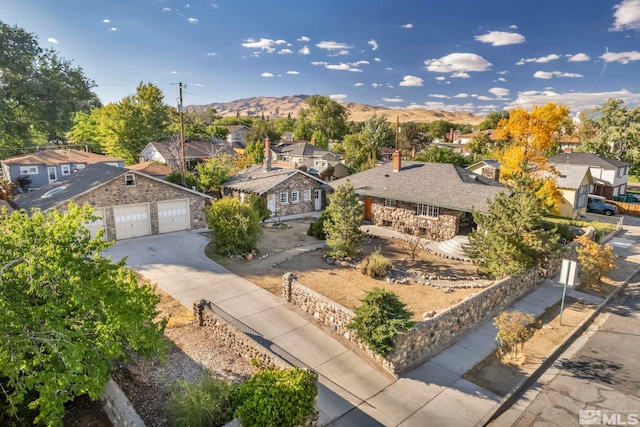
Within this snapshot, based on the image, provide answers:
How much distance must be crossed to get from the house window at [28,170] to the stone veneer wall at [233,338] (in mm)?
38011

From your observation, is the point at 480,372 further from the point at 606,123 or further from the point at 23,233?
the point at 606,123

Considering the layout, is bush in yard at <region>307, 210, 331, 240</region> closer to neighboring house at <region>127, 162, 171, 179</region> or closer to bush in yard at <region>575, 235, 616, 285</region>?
bush in yard at <region>575, 235, 616, 285</region>

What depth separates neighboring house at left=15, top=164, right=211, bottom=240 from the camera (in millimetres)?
21922

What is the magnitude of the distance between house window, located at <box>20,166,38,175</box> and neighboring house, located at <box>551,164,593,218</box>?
169ft

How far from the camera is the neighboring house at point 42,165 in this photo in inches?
1538

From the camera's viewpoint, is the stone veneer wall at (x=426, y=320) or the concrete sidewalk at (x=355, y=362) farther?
the stone veneer wall at (x=426, y=320)

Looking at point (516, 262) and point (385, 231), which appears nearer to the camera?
point (516, 262)

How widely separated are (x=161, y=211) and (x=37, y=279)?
18351mm

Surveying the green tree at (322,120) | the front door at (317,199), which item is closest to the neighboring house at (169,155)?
the front door at (317,199)

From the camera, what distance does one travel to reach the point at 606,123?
5444 centimetres

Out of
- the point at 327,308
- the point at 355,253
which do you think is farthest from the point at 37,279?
the point at 355,253

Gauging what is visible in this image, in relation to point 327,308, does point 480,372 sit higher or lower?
lower

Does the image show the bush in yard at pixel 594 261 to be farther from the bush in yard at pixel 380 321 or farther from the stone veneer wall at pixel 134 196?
the stone veneer wall at pixel 134 196

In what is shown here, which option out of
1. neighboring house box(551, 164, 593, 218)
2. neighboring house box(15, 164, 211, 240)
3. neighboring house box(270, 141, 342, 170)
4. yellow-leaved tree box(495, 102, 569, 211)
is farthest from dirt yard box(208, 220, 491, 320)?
neighboring house box(270, 141, 342, 170)
